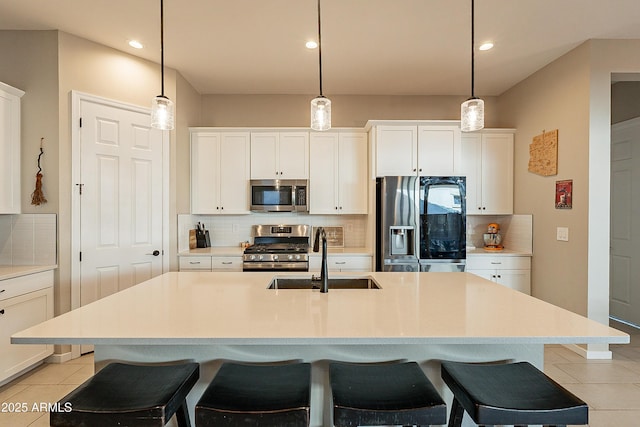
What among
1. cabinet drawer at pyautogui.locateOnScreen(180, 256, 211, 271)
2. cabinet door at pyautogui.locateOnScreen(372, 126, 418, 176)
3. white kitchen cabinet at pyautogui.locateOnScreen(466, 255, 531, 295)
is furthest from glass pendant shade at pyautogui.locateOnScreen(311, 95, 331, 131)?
white kitchen cabinet at pyautogui.locateOnScreen(466, 255, 531, 295)

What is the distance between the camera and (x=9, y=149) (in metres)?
2.78

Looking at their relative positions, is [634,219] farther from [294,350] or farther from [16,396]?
[16,396]

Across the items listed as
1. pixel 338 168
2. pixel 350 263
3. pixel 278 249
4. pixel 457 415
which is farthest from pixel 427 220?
pixel 457 415

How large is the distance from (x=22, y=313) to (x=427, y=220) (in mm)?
3634

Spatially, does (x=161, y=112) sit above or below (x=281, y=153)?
below

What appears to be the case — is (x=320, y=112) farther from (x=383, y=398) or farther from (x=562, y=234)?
(x=562, y=234)

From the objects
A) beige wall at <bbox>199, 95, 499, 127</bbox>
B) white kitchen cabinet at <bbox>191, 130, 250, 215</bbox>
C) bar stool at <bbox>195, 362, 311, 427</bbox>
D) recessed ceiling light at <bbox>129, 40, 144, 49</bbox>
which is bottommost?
bar stool at <bbox>195, 362, 311, 427</bbox>

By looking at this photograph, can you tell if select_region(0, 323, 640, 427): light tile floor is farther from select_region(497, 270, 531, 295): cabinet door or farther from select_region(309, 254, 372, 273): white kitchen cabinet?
select_region(309, 254, 372, 273): white kitchen cabinet

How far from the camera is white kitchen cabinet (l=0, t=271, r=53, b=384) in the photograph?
2.46 meters

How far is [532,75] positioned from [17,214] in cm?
526

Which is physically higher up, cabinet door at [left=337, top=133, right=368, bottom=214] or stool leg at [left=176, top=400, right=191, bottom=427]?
cabinet door at [left=337, top=133, right=368, bottom=214]

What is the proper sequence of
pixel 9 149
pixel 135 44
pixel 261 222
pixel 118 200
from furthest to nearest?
pixel 261 222, pixel 118 200, pixel 135 44, pixel 9 149

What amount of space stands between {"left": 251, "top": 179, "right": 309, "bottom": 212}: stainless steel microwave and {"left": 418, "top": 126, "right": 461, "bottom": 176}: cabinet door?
1.37m

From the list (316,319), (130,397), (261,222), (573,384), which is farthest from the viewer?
(261,222)
